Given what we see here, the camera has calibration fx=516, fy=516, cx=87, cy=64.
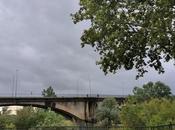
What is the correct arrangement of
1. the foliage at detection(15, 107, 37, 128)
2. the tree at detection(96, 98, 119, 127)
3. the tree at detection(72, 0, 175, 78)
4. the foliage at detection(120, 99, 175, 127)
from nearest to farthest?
the tree at detection(72, 0, 175, 78) < the foliage at detection(120, 99, 175, 127) < the foliage at detection(15, 107, 37, 128) < the tree at detection(96, 98, 119, 127)

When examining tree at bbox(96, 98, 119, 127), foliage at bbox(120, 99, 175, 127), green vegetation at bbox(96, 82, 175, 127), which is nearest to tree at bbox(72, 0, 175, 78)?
green vegetation at bbox(96, 82, 175, 127)

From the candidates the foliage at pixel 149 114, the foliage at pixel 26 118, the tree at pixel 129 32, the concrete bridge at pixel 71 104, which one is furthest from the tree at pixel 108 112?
the tree at pixel 129 32

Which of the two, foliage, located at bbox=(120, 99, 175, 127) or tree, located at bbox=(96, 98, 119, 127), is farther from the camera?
tree, located at bbox=(96, 98, 119, 127)

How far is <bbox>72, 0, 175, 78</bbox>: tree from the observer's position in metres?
20.4

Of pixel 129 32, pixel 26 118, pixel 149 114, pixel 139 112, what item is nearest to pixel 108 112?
pixel 26 118

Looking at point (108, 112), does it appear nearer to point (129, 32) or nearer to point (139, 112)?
point (139, 112)

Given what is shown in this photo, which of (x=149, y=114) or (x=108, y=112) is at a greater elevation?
(x=108, y=112)

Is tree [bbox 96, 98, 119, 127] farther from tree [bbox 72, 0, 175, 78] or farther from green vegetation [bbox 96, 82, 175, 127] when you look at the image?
tree [bbox 72, 0, 175, 78]

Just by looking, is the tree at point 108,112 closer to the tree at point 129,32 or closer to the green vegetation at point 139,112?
the green vegetation at point 139,112

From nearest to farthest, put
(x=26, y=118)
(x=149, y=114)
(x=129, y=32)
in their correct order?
1. (x=129, y=32)
2. (x=149, y=114)
3. (x=26, y=118)

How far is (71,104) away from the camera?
11988 centimetres

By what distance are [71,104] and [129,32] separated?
3880 inches

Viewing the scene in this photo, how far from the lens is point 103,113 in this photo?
104 metres

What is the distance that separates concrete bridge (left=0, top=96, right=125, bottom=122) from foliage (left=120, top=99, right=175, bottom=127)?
49.4 metres
